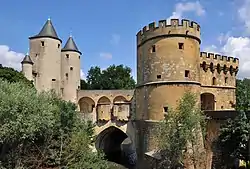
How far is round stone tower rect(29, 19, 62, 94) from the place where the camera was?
45875 mm

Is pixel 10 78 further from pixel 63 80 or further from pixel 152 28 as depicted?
pixel 152 28

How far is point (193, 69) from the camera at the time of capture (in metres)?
26.5

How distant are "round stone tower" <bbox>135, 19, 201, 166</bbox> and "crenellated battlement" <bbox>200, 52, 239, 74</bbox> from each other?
3.15 metres

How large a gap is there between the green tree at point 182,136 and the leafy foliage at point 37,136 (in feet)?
15.5

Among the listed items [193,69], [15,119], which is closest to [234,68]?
[193,69]

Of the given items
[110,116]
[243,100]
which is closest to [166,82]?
[243,100]

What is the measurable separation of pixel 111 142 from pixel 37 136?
24043mm

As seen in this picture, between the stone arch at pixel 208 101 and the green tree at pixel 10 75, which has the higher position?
the green tree at pixel 10 75

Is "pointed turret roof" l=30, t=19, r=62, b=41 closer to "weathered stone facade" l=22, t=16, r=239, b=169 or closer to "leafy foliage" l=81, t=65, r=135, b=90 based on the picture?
"weathered stone facade" l=22, t=16, r=239, b=169

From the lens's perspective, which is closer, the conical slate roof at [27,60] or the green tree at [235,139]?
the green tree at [235,139]

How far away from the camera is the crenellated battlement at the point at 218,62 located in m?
30.5

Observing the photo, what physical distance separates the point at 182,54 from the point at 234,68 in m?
9.84

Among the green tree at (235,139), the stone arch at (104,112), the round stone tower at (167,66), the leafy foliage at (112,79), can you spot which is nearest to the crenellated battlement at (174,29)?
the round stone tower at (167,66)

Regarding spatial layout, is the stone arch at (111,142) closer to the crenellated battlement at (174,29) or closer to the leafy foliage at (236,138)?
the crenellated battlement at (174,29)
